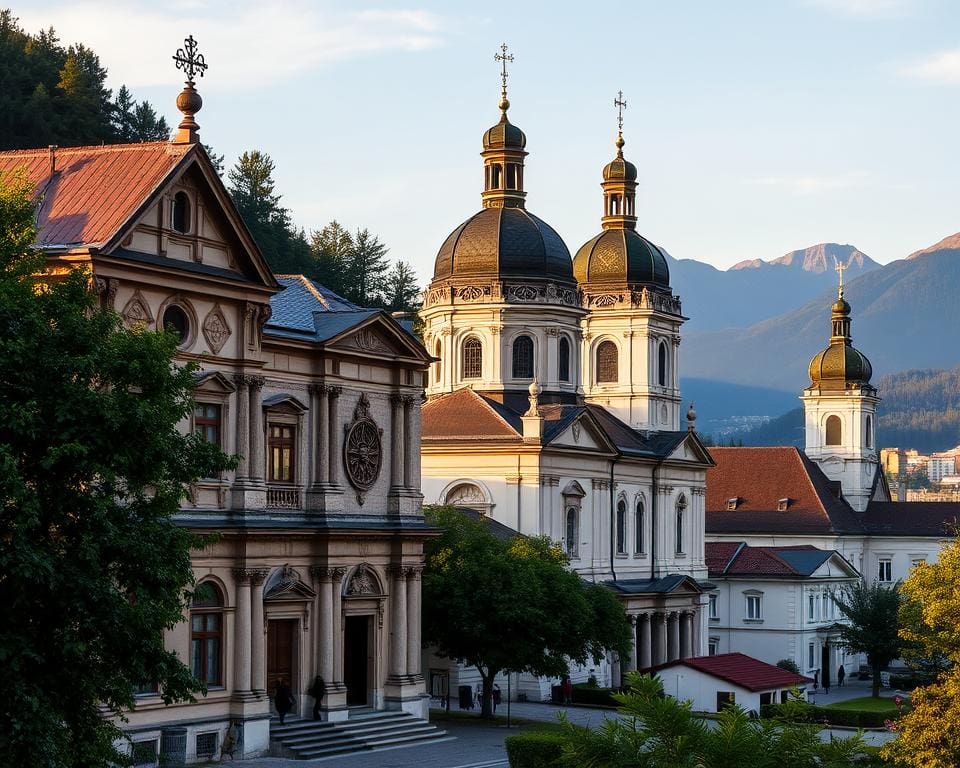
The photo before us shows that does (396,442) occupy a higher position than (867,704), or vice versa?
(396,442)

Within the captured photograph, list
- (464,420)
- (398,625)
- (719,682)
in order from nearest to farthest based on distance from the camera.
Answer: (398,625), (719,682), (464,420)

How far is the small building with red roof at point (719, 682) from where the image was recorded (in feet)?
201

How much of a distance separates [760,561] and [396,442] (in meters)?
47.6

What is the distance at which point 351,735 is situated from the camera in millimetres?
45062

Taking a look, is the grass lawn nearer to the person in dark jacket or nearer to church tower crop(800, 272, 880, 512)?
the person in dark jacket

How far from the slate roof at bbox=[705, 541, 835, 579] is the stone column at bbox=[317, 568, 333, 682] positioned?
48.4m

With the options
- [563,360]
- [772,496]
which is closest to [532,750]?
[563,360]

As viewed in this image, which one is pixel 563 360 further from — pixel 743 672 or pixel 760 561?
pixel 760 561

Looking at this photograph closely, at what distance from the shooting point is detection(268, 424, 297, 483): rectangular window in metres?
45.0

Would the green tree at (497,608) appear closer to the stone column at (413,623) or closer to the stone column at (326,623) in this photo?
the stone column at (413,623)

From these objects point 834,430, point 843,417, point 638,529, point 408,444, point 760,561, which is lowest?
point 760,561

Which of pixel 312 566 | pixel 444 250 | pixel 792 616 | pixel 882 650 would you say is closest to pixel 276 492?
pixel 312 566

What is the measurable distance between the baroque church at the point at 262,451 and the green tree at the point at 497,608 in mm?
4142

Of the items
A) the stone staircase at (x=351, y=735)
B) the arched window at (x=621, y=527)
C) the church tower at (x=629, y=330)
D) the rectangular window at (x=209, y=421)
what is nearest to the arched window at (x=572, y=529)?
the arched window at (x=621, y=527)
